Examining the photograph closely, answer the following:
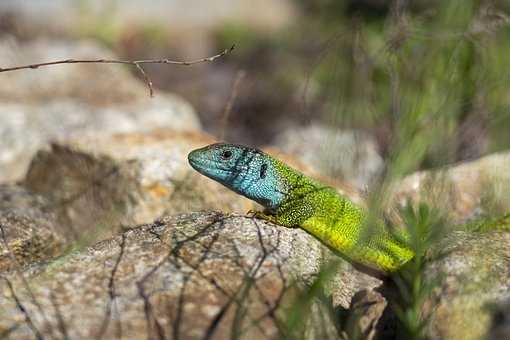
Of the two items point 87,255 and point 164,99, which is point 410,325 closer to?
point 87,255

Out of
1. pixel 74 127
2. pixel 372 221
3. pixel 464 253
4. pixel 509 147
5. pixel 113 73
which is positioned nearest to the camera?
pixel 372 221

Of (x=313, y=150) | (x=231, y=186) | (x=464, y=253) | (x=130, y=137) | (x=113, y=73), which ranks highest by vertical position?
(x=113, y=73)

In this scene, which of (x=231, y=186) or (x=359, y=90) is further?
(x=359, y=90)

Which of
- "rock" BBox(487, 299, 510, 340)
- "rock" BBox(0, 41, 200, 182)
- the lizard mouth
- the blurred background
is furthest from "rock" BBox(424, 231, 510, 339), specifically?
"rock" BBox(0, 41, 200, 182)

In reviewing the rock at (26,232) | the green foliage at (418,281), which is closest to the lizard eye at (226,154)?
the rock at (26,232)

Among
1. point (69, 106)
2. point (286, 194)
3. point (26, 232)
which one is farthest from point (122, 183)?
point (69, 106)

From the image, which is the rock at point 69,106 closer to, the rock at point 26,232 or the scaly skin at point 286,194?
the rock at point 26,232

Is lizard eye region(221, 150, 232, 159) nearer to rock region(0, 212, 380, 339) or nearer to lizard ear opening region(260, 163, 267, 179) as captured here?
lizard ear opening region(260, 163, 267, 179)

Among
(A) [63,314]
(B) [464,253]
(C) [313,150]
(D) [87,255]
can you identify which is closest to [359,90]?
(C) [313,150]

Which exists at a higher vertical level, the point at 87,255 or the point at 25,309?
the point at 87,255
